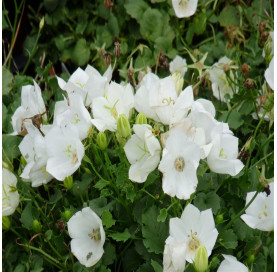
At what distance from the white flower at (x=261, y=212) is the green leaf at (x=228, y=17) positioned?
942 mm

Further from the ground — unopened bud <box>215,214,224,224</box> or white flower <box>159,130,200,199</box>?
white flower <box>159,130,200,199</box>

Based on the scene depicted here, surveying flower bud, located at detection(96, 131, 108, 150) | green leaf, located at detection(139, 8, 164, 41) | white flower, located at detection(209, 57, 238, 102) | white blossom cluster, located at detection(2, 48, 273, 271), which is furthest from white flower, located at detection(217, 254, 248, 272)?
green leaf, located at detection(139, 8, 164, 41)

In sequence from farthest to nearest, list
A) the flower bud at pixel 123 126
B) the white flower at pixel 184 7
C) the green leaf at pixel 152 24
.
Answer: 1. the green leaf at pixel 152 24
2. the white flower at pixel 184 7
3. the flower bud at pixel 123 126

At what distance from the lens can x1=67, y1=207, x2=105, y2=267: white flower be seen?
3.24 ft

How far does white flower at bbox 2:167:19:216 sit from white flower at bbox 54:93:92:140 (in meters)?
0.16

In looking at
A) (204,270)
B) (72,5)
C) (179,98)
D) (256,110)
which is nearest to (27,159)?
(179,98)

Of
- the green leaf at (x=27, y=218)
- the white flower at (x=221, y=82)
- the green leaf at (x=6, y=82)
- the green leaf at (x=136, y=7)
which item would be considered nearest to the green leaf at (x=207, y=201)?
the green leaf at (x=27, y=218)

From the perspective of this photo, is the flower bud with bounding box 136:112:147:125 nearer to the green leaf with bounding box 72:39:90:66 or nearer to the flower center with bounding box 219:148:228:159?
the flower center with bounding box 219:148:228:159

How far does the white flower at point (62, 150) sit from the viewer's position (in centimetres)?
94

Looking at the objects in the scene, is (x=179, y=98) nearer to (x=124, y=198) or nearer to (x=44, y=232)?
(x=124, y=198)

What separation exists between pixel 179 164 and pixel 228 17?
105 centimetres

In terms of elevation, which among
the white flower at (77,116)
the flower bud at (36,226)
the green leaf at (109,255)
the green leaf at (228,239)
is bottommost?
the green leaf at (109,255)

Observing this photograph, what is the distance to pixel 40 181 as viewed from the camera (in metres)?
1.04

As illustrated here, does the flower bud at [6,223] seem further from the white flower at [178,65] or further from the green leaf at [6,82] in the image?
the white flower at [178,65]
